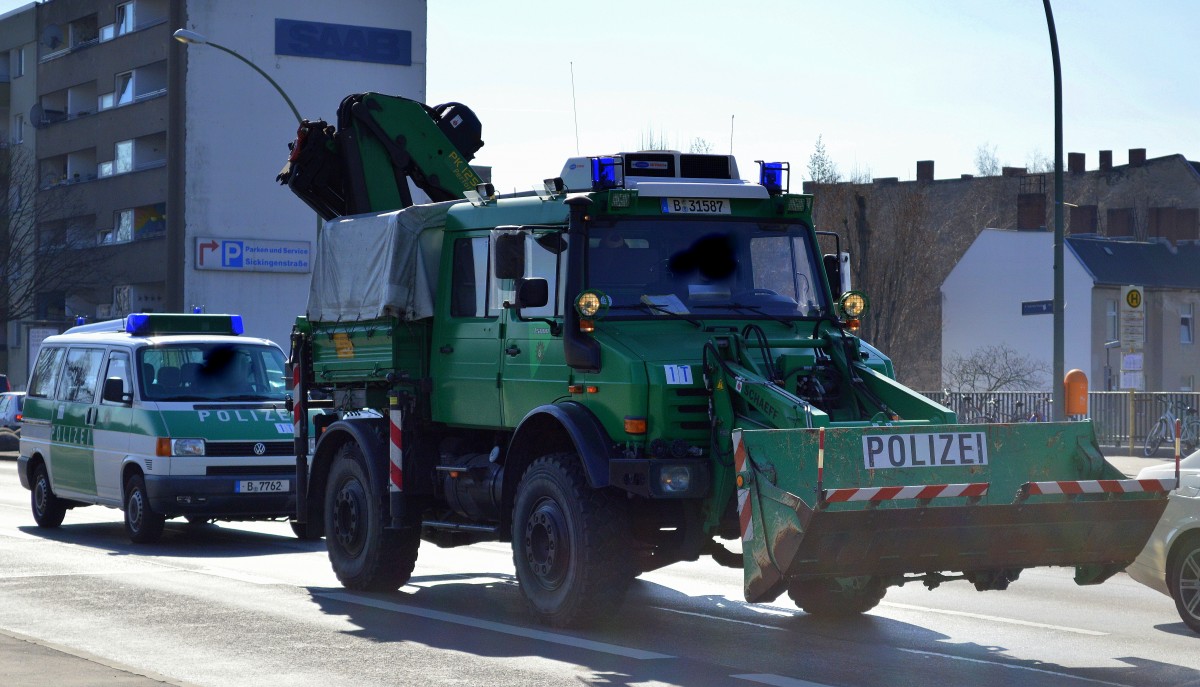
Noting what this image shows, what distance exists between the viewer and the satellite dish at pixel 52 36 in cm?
6606

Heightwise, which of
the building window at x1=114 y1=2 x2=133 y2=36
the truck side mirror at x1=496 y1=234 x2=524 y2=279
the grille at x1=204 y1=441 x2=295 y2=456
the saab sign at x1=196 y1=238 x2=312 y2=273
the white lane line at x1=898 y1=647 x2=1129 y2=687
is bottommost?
the white lane line at x1=898 y1=647 x2=1129 y2=687

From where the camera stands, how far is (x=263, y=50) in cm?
5762

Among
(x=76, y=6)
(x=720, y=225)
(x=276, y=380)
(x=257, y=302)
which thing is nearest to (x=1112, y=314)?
(x=257, y=302)

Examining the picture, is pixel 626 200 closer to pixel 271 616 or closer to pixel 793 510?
pixel 793 510

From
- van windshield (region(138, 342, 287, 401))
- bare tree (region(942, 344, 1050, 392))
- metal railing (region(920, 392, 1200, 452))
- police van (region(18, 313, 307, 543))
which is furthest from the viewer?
bare tree (region(942, 344, 1050, 392))

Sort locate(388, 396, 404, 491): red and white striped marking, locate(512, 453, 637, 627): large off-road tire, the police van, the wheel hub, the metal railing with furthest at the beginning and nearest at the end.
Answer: the metal railing
the police van
locate(388, 396, 404, 491): red and white striped marking
the wheel hub
locate(512, 453, 637, 627): large off-road tire

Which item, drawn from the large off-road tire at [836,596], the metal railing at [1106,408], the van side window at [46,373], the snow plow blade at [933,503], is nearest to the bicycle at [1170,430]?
the metal railing at [1106,408]

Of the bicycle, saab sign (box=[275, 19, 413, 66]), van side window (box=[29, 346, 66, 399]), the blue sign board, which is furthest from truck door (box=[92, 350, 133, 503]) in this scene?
the blue sign board

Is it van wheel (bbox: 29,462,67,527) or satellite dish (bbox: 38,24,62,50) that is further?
satellite dish (bbox: 38,24,62,50)

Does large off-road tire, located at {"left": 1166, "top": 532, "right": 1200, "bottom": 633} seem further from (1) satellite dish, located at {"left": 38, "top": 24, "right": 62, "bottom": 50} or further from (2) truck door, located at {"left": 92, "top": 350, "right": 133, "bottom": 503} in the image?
(1) satellite dish, located at {"left": 38, "top": 24, "right": 62, "bottom": 50}

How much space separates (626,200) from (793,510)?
282cm

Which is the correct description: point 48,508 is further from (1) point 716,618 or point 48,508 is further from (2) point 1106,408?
(2) point 1106,408

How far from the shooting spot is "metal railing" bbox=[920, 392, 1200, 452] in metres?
33.2

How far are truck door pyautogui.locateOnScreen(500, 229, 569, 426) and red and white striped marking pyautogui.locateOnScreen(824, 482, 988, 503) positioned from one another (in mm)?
2477
